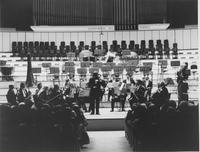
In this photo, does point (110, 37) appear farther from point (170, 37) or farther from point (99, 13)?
point (170, 37)

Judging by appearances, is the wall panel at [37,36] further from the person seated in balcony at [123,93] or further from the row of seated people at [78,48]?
the person seated in balcony at [123,93]

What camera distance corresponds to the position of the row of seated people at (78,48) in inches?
568

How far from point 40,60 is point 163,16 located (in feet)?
17.8

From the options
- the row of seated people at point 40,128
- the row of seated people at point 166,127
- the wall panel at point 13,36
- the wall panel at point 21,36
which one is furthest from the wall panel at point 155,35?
the row of seated people at point 40,128

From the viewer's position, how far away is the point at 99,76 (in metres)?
11.0

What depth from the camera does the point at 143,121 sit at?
6.59m

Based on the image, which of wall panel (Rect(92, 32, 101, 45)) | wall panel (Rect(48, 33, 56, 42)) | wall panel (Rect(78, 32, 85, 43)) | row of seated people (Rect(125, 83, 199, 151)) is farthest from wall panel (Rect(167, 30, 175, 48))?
row of seated people (Rect(125, 83, 199, 151))

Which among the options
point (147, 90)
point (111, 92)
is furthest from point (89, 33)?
point (147, 90)

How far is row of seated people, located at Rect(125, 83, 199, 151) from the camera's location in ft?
21.4

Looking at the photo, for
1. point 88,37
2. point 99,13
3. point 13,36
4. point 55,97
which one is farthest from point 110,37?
point 55,97

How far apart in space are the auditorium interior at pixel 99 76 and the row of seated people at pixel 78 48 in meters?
0.04

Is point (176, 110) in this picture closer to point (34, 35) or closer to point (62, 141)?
point (62, 141)

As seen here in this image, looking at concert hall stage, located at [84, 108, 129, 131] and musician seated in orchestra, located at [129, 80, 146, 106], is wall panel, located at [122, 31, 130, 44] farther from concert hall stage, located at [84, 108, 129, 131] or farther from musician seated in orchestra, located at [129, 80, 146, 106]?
concert hall stage, located at [84, 108, 129, 131]

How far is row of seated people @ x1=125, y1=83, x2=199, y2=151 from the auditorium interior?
17mm
